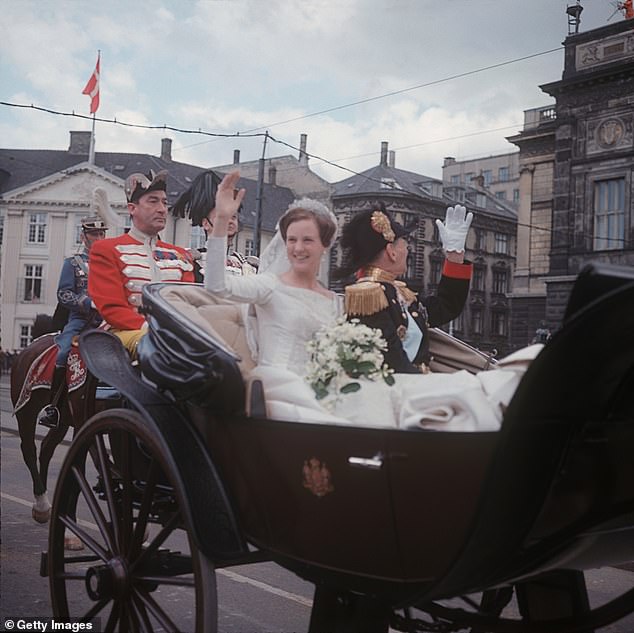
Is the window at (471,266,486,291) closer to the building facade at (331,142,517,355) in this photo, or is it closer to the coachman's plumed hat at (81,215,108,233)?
the building facade at (331,142,517,355)

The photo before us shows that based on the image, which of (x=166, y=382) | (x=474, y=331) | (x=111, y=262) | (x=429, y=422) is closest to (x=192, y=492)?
(x=166, y=382)

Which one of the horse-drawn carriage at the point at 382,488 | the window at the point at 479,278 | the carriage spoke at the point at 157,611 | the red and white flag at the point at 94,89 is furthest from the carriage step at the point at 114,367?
the window at the point at 479,278

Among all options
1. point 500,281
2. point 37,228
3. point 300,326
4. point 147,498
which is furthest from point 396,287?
point 500,281

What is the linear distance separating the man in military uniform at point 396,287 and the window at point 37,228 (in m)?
39.7

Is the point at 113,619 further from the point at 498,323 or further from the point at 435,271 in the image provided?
the point at 498,323

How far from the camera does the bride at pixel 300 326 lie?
2.43m

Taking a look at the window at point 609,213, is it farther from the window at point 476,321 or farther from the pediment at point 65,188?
the window at point 476,321

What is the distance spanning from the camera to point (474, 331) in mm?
50594

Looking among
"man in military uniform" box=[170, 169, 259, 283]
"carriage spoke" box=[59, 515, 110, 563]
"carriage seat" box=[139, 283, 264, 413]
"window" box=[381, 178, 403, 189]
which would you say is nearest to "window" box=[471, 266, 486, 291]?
"window" box=[381, 178, 403, 189]

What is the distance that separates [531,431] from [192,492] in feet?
3.92

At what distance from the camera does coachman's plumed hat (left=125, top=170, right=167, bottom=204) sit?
488cm

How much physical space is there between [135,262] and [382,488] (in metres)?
2.84

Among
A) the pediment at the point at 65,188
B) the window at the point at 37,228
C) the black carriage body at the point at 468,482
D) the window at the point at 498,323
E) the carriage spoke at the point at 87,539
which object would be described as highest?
the pediment at the point at 65,188

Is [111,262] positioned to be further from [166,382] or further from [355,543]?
[355,543]
